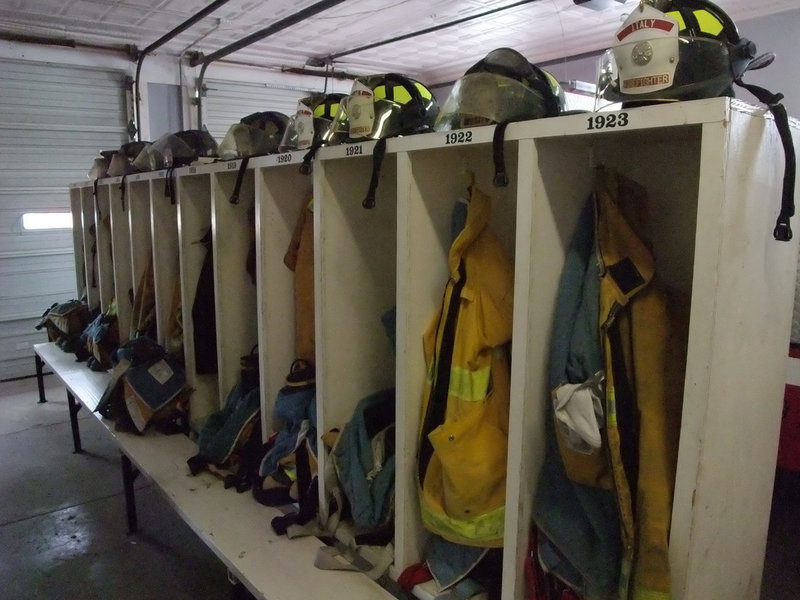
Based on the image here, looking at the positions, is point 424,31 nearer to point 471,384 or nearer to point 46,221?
point 46,221

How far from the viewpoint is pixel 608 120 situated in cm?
110

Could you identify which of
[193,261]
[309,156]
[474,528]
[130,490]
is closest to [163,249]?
[193,261]

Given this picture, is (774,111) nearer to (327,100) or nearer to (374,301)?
(374,301)

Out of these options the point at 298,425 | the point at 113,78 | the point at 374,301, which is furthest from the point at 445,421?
the point at 113,78

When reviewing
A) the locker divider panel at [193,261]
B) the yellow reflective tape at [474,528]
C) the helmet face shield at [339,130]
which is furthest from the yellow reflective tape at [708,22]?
the locker divider panel at [193,261]

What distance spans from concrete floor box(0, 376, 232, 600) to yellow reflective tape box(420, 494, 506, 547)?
1.30 metres

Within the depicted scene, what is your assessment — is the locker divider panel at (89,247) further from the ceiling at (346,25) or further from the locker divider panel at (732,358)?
the locker divider panel at (732,358)

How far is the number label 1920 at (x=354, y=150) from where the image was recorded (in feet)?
5.51

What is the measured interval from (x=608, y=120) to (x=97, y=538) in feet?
9.13

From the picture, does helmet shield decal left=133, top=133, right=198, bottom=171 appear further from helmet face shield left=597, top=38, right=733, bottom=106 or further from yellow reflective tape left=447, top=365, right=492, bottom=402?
helmet face shield left=597, top=38, right=733, bottom=106

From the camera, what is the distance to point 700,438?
109 centimetres

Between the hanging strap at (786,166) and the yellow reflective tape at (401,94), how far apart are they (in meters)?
0.99

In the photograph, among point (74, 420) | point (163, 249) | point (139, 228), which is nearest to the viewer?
point (163, 249)

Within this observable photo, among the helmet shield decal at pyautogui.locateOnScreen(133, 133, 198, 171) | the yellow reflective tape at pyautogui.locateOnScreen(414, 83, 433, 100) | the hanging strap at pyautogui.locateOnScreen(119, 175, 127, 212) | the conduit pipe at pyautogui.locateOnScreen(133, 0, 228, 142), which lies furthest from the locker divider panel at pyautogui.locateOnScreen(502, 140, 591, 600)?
the conduit pipe at pyautogui.locateOnScreen(133, 0, 228, 142)
